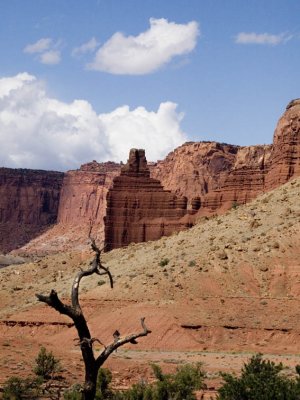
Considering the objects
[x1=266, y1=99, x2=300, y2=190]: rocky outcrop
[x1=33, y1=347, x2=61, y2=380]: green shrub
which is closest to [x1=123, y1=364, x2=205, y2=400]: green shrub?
[x1=33, y1=347, x2=61, y2=380]: green shrub

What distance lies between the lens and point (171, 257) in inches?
1813

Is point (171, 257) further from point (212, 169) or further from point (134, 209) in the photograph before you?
point (212, 169)

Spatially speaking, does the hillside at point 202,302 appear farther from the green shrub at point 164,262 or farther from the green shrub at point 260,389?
the green shrub at point 260,389

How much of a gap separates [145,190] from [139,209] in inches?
105

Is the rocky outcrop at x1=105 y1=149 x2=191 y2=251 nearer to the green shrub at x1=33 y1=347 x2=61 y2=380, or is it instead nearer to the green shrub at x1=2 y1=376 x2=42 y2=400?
the green shrub at x1=33 y1=347 x2=61 y2=380

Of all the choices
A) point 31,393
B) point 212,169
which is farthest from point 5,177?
point 31,393

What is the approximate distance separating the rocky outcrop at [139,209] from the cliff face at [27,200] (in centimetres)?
9882

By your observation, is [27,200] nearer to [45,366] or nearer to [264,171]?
[264,171]

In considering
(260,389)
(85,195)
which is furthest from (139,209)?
(85,195)

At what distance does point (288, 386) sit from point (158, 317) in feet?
61.9

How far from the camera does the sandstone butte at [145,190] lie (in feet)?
249

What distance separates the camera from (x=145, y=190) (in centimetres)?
8094

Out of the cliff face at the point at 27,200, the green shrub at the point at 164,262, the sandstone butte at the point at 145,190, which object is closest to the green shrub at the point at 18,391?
the sandstone butte at the point at 145,190

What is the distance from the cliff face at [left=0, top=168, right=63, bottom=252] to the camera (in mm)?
179500
